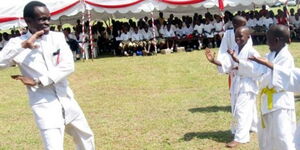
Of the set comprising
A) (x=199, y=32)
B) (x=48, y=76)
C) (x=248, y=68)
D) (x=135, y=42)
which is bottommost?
(x=135, y=42)

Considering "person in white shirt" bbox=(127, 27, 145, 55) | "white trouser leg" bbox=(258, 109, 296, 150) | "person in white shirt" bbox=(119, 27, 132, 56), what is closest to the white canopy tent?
"person in white shirt" bbox=(127, 27, 145, 55)

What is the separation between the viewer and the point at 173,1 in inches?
734

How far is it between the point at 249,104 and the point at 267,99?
1476mm

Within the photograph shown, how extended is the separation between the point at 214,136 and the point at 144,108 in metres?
2.56

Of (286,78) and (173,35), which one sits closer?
(286,78)

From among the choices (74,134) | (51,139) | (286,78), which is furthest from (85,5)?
(286,78)

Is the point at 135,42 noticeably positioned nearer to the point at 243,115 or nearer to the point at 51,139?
the point at 243,115

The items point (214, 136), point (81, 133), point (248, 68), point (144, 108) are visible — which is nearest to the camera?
point (81, 133)

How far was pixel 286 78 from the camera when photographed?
14.9 feet

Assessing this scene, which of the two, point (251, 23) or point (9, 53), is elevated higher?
point (9, 53)

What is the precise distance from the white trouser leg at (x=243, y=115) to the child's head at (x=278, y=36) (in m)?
1.67

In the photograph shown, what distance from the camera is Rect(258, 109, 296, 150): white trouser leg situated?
5.05m

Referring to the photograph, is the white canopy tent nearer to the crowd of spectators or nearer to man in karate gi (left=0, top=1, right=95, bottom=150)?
the crowd of spectators

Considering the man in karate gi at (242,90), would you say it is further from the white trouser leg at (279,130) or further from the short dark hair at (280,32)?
the short dark hair at (280,32)
